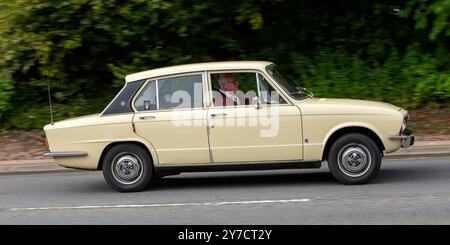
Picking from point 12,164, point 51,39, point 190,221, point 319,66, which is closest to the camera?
point 190,221

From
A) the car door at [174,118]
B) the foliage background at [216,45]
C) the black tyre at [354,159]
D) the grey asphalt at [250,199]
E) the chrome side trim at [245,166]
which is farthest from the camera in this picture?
the foliage background at [216,45]

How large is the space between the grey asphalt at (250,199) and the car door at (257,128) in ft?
1.75

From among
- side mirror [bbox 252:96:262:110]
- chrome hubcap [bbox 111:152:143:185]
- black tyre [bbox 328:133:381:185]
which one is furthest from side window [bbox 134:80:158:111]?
black tyre [bbox 328:133:381:185]

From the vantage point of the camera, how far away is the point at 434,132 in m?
12.6

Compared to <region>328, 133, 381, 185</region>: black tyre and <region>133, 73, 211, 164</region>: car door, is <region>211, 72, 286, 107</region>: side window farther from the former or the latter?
<region>328, 133, 381, 185</region>: black tyre

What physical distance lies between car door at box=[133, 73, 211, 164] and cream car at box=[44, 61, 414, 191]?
13mm

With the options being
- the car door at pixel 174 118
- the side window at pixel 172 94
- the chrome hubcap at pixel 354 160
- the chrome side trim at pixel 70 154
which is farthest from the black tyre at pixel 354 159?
the chrome side trim at pixel 70 154

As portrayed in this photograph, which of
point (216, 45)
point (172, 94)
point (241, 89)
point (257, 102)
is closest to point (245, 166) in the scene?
point (257, 102)

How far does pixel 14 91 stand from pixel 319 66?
23.4 ft

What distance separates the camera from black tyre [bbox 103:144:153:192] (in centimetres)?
891

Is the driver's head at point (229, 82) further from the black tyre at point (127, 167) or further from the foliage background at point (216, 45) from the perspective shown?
the foliage background at point (216, 45)

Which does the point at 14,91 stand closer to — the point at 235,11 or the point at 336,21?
the point at 235,11

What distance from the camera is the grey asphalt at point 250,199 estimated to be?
7.19m

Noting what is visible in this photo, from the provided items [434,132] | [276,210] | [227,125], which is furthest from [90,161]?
[434,132]
